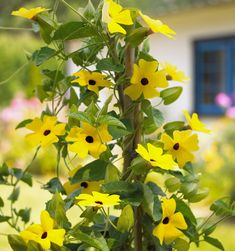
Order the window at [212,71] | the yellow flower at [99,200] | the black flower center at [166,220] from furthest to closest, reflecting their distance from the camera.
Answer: the window at [212,71]
the black flower center at [166,220]
the yellow flower at [99,200]

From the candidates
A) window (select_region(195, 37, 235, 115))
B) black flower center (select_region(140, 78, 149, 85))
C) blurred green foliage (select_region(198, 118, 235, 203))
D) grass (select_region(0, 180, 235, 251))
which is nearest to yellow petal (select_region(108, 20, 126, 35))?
black flower center (select_region(140, 78, 149, 85))

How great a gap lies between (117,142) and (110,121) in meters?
0.16

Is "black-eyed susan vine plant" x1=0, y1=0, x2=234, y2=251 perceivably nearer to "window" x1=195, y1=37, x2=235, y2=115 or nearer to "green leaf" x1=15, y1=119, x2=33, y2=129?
"green leaf" x1=15, y1=119, x2=33, y2=129

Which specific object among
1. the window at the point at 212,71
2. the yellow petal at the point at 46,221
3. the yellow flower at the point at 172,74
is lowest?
the window at the point at 212,71

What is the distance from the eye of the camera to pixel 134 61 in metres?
1.00

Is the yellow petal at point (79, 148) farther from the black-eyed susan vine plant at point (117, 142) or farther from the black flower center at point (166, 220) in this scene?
the black flower center at point (166, 220)

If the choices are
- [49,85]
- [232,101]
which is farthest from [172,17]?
[49,85]

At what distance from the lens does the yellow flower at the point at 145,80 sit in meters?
0.95

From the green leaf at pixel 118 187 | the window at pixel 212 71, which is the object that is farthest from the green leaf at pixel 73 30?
the window at pixel 212 71

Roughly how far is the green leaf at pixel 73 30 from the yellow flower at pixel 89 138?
131 mm

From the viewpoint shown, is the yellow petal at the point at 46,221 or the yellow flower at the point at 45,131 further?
the yellow flower at the point at 45,131

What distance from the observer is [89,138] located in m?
0.92

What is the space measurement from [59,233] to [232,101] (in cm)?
831

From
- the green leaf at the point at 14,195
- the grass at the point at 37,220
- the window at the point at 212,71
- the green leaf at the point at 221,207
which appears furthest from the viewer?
the window at the point at 212,71
